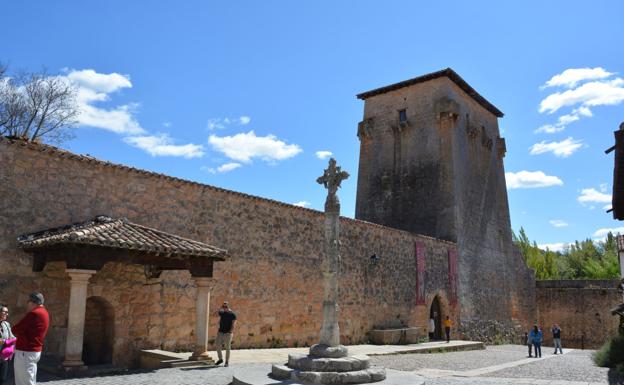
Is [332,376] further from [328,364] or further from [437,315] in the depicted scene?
[437,315]

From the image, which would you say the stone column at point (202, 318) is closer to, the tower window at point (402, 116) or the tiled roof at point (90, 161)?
the tiled roof at point (90, 161)

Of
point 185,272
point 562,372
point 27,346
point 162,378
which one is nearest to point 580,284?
point 562,372

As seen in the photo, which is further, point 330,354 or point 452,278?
point 452,278

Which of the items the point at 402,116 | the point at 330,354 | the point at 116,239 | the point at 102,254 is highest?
the point at 402,116

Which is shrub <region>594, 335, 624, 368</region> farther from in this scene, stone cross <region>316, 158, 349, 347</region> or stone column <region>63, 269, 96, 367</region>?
stone column <region>63, 269, 96, 367</region>

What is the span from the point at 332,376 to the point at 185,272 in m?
6.01

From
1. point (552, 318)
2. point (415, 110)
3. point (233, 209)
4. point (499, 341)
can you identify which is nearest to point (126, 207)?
point (233, 209)

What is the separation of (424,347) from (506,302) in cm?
1271

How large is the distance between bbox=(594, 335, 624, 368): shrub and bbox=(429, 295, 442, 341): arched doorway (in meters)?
8.52

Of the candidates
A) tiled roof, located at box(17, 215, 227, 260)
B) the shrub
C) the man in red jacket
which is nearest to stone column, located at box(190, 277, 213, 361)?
tiled roof, located at box(17, 215, 227, 260)

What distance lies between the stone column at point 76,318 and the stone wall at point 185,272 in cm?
163

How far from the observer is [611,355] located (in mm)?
13695

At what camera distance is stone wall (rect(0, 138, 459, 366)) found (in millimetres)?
10078

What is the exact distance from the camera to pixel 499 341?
25.9 m
